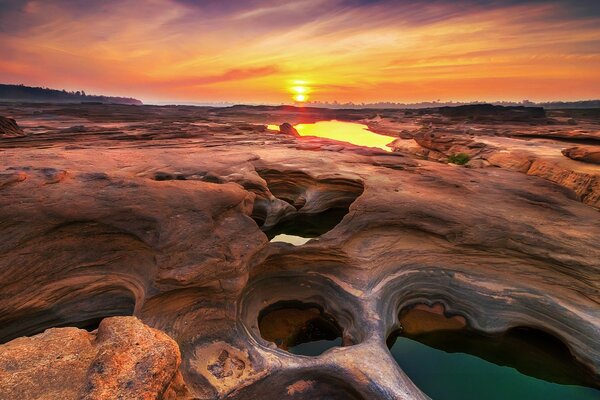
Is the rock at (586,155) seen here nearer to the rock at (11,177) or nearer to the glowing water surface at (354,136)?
the glowing water surface at (354,136)

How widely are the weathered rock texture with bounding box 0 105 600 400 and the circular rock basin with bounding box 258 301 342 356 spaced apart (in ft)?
0.97

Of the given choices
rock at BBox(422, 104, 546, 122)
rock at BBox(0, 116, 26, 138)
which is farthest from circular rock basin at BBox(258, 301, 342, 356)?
rock at BBox(422, 104, 546, 122)

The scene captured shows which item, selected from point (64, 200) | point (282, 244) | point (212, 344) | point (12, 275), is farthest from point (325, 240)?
point (12, 275)

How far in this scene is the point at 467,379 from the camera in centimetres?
816

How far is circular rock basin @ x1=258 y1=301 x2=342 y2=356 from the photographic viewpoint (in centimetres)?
868

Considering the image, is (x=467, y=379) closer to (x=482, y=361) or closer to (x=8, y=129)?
(x=482, y=361)

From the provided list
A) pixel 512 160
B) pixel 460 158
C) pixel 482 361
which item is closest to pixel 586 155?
pixel 512 160

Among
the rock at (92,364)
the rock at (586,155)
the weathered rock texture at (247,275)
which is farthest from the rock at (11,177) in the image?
the rock at (586,155)

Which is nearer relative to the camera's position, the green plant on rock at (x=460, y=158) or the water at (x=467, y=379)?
the water at (x=467, y=379)

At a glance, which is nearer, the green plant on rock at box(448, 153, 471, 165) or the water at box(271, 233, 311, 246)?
the water at box(271, 233, 311, 246)

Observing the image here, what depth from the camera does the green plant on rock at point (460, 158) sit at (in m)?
24.8

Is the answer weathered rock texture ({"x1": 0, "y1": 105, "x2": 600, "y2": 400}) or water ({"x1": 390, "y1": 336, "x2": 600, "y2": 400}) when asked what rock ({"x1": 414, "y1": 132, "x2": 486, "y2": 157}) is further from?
water ({"x1": 390, "y1": 336, "x2": 600, "y2": 400})

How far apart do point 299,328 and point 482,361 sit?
16.5 feet

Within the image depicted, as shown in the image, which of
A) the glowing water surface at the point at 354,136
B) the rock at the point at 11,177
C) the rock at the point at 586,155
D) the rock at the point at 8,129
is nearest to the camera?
the rock at the point at 11,177
